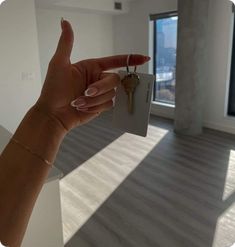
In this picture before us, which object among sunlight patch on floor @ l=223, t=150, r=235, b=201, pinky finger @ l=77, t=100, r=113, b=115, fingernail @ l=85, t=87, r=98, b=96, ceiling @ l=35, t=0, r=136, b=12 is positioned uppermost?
ceiling @ l=35, t=0, r=136, b=12

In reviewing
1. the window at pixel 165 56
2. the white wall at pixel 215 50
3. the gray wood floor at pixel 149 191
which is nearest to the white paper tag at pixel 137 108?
the gray wood floor at pixel 149 191

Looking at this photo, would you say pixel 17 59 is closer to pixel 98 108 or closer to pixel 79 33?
pixel 79 33

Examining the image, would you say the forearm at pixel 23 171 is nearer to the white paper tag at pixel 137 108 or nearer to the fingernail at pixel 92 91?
the fingernail at pixel 92 91

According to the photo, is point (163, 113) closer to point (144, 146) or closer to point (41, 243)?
point (144, 146)

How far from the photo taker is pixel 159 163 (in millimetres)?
3369

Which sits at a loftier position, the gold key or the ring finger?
the gold key

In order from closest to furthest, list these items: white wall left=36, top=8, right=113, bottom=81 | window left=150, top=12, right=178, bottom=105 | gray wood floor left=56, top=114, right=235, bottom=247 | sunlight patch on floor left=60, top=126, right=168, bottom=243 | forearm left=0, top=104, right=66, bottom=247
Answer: forearm left=0, top=104, right=66, bottom=247 < gray wood floor left=56, top=114, right=235, bottom=247 < sunlight patch on floor left=60, top=126, right=168, bottom=243 < window left=150, top=12, right=178, bottom=105 < white wall left=36, top=8, right=113, bottom=81

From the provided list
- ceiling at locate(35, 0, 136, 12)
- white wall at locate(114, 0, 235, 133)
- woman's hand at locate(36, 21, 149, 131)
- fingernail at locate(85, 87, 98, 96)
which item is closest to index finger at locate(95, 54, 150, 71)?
woman's hand at locate(36, 21, 149, 131)

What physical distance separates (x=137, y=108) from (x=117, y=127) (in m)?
0.09

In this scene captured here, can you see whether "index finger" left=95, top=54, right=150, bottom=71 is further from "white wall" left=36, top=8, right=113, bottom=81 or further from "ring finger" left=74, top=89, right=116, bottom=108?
"white wall" left=36, top=8, right=113, bottom=81

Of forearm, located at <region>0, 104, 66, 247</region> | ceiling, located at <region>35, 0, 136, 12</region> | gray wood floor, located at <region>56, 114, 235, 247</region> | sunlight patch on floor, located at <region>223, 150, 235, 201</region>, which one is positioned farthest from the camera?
ceiling, located at <region>35, 0, 136, 12</region>

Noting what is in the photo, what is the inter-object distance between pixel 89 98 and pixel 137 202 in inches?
81.9

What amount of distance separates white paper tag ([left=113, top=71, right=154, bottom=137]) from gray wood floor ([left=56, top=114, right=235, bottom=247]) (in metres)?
1.48

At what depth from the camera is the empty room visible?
625mm
